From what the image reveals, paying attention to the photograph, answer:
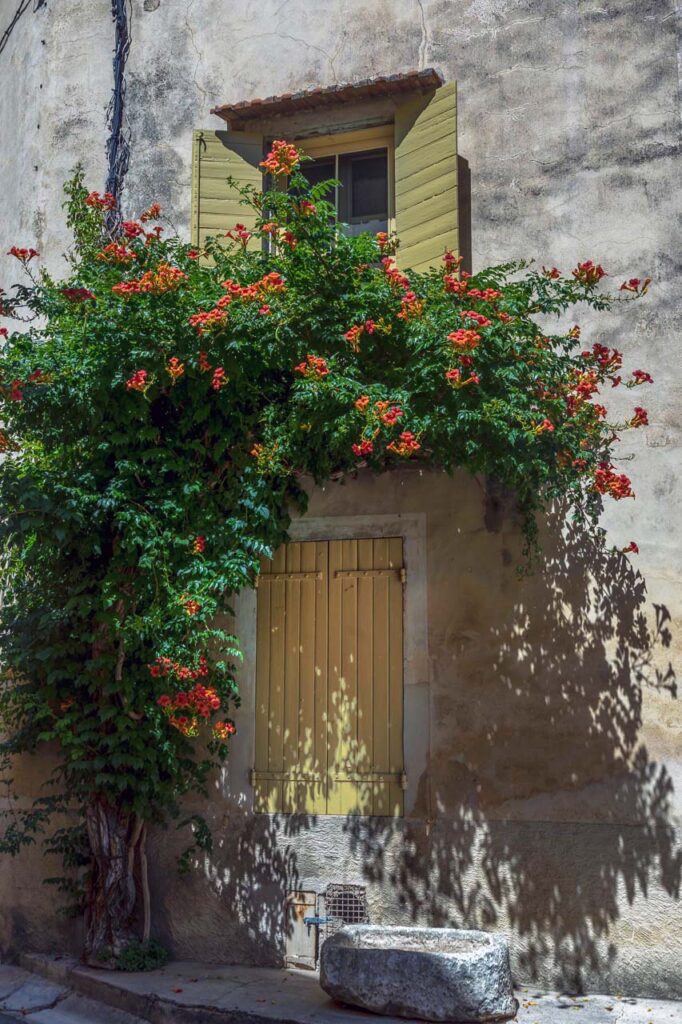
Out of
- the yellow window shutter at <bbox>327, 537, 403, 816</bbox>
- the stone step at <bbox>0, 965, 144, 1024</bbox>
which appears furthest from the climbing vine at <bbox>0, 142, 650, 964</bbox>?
the yellow window shutter at <bbox>327, 537, 403, 816</bbox>

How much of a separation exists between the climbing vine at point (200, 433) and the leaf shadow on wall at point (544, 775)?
18.2 inches

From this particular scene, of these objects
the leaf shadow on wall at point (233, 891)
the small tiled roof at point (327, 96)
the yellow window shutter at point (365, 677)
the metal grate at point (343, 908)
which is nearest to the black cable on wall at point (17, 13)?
the small tiled roof at point (327, 96)

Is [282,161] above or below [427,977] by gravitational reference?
above

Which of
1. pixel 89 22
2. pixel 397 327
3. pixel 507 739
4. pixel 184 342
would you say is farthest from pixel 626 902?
pixel 89 22

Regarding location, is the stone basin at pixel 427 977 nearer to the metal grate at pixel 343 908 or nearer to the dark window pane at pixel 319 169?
the metal grate at pixel 343 908

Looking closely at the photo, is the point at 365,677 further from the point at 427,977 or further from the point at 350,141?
the point at 350,141

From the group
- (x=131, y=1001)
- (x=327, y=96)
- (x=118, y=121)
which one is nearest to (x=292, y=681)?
(x=131, y=1001)

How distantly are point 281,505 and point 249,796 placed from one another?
6.81 feet

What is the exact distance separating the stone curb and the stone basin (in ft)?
1.25

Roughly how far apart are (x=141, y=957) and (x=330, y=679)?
7.07ft

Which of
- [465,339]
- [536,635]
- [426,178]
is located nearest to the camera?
[465,339]

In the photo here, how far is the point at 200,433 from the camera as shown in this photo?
7254mm

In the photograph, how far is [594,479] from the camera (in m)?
6.56

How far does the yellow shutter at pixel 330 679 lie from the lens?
7.45 meters
